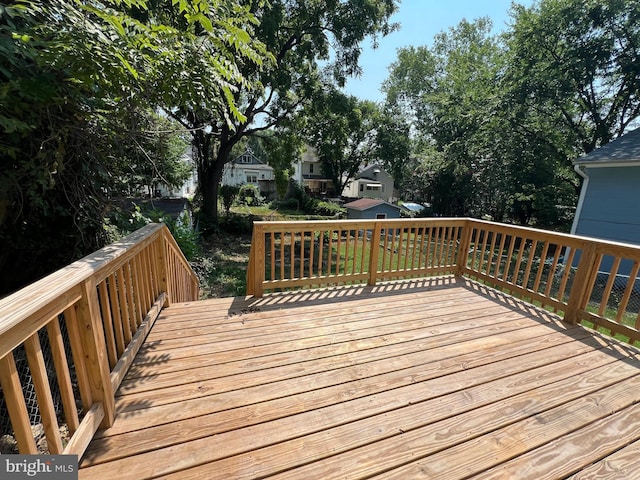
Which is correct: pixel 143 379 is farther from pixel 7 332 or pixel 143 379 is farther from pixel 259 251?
pixel 259 251

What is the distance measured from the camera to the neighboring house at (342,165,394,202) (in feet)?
105

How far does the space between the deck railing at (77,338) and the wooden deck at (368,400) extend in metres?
0.16

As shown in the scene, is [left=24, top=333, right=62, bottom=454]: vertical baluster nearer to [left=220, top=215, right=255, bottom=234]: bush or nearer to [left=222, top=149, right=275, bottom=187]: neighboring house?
[left=220, top=215, right=255, bottom=234]: bush

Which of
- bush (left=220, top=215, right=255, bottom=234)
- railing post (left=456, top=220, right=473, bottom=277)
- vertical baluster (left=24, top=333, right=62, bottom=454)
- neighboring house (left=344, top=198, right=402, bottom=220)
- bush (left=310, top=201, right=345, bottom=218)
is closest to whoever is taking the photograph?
vertical baluster (left=24, top=333, right=62, bottom=454)

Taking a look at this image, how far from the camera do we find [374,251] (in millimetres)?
3680

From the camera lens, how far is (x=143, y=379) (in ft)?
6.16

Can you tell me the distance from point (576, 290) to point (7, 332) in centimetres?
402

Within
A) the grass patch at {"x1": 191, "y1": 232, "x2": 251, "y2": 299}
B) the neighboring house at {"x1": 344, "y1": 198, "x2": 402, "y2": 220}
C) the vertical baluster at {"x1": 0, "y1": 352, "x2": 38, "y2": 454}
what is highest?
the vertical baluster at {"x1": 0, "y1": 352, "x2": 38, "y2": 454}

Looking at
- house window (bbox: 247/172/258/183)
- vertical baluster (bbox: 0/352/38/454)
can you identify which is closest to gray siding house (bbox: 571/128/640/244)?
vertical baluster (bbox: 0/352/38/454)

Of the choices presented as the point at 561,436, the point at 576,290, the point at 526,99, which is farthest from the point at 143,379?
the point at 526,99

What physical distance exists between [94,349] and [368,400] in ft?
4.91

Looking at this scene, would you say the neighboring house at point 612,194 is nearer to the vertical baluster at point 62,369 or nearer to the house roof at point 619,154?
the house roof at point 619,154

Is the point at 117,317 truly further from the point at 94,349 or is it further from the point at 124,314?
the point at 94,349

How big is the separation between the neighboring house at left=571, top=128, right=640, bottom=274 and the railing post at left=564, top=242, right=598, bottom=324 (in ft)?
18.0
